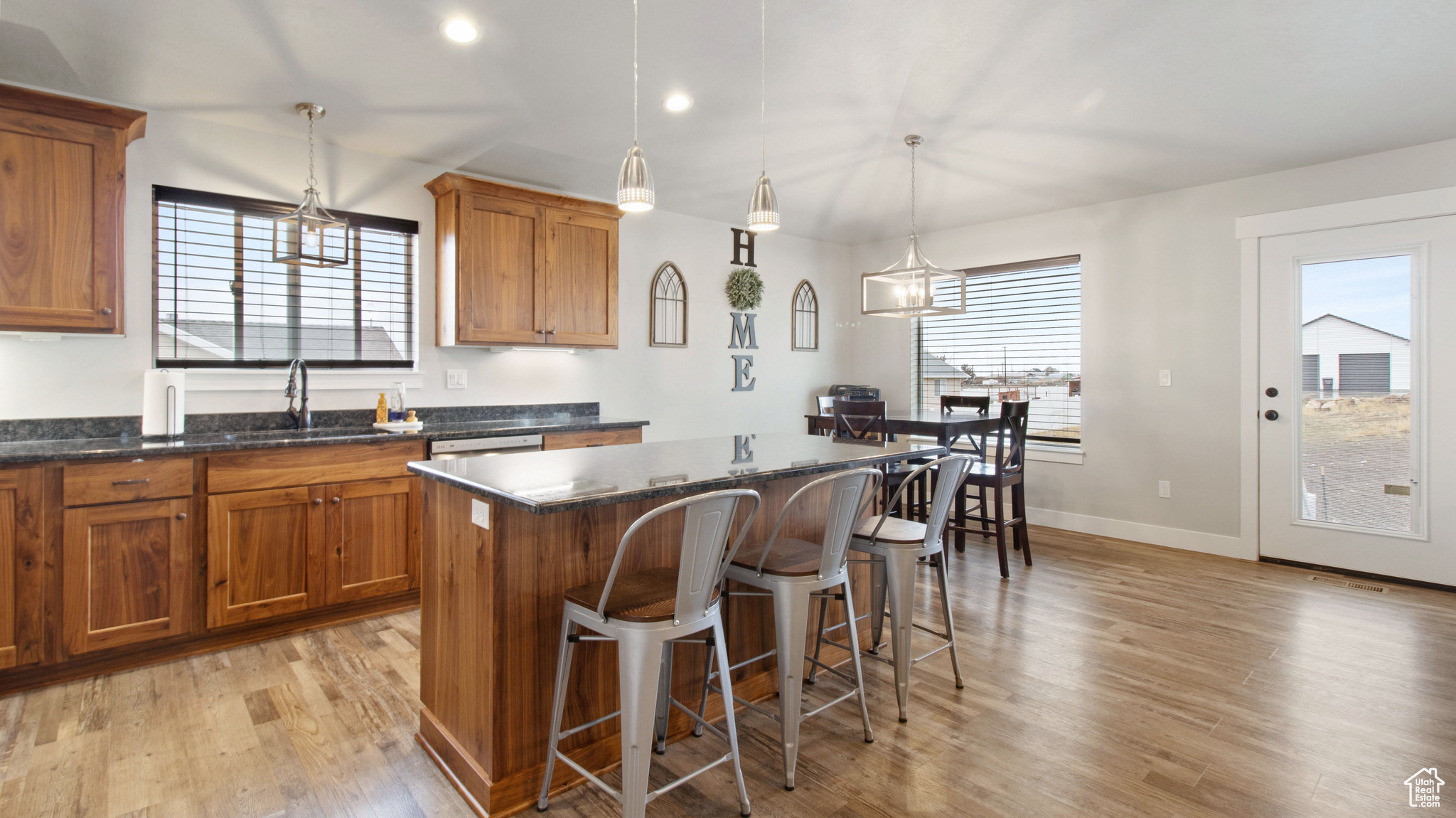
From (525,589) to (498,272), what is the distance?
2555mm

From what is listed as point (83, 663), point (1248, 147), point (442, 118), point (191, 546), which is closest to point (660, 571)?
point (191, 546)

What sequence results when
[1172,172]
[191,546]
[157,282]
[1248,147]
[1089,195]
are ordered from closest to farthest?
[191,546]
[157,282]
[1248,147]
[1172,172]
[1089,195]

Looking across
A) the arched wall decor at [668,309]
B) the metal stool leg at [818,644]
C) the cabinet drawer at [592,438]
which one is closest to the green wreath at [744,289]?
the arched wall decor at [668,309]

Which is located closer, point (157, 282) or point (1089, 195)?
point (157, 282)

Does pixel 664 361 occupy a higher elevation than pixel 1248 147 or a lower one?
lower

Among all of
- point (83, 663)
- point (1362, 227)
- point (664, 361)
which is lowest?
point (83, 663)

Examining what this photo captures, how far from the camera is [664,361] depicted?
519cm

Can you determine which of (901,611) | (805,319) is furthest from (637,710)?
(805,319)

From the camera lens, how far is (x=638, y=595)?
5.85ft

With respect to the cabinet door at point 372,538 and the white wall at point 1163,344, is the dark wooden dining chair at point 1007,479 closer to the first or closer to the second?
the white wall at point 1163,344

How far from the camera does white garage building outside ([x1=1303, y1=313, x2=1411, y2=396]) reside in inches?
154

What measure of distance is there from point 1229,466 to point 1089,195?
203 centimetres

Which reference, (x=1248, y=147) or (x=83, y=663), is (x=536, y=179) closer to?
(x=83, y=663)

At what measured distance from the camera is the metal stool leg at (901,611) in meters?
2.32
